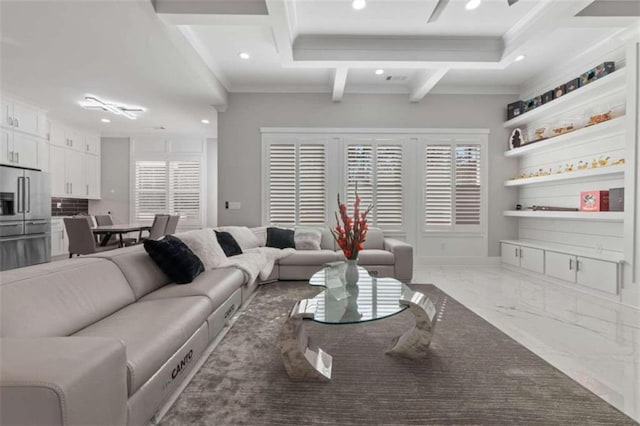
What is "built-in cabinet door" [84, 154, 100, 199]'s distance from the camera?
708cm

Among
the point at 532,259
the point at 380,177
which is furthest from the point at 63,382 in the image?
the point at 532,259

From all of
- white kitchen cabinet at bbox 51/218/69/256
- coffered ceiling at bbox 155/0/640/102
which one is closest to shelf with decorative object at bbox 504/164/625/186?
coffered ceiling at bbox 155/0/640/102

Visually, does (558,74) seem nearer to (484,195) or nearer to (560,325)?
(484,195)

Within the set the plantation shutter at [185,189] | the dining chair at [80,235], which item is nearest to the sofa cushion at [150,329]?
the dining chair at [80,235]

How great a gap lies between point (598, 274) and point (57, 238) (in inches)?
347

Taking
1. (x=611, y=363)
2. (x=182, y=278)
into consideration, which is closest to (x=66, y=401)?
(x=182, y=278)

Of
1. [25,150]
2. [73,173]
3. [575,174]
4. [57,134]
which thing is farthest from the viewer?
[73,173]

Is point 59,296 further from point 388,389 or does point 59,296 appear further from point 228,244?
point 228,244

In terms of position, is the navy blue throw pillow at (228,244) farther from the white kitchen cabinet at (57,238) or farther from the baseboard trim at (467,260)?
the white kitchen cabinet at (57,238)

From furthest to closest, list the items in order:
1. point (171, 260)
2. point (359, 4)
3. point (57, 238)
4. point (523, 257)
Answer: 1. point (57, 238)
2. point (523, 257)
3. point (359, 4)
4. point (171, 260)

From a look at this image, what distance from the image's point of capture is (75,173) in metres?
6.72

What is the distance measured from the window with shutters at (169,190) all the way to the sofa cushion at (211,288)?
526cm

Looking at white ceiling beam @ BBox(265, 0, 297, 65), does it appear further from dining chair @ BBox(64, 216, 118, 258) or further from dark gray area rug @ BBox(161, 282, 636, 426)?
dining chair @ BBox(64, 216, 118, 258)

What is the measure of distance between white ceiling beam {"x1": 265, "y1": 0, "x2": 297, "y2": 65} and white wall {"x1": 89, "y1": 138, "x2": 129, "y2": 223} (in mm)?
5649
